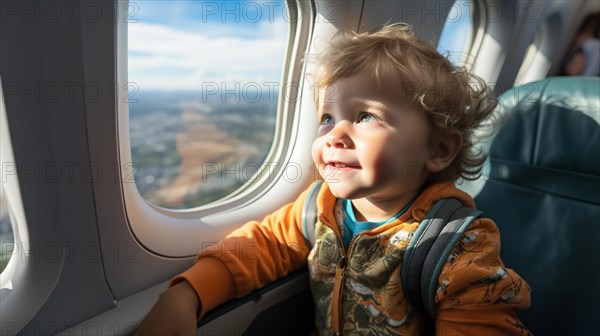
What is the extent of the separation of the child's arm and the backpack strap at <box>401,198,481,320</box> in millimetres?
343

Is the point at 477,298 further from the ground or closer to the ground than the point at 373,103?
closer to the ground

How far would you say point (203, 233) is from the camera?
1355 millimetres

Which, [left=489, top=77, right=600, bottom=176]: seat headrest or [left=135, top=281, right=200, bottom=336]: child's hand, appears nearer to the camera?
[left=135, top=281, right=200, bottom=336]: child's hand

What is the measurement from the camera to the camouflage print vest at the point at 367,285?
105 cm

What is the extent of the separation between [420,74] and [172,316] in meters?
0.81

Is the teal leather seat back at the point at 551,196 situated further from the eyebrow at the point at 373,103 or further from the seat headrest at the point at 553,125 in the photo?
the eyebrow at the point at 373,103

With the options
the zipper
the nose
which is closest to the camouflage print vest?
the zipper

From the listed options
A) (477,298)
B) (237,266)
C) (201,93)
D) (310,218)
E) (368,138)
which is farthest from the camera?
(201,93)

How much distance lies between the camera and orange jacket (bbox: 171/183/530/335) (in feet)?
3.03

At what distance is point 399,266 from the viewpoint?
1.05m

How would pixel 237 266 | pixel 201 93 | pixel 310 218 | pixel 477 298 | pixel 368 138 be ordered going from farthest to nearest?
pixel 201 93 → pixel 310 218 → pixel 237 266 → pixel 368 138 → pixel 477 298

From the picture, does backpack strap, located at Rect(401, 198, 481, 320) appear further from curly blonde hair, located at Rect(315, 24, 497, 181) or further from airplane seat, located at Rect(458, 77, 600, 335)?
airplane seat, located at Rect(458, 77, 600, 335)

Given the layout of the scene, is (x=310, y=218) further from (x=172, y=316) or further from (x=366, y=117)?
(x=172, y=316)

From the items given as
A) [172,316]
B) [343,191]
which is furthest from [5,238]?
[343,191]
